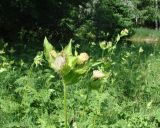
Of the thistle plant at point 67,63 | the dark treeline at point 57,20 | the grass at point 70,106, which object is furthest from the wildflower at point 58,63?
the dark treeline at point 57,20

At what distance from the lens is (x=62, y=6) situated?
12.6 metres

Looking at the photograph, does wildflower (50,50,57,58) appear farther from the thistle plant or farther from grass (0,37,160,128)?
grass (0,37,160,128)

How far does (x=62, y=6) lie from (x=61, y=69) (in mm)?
11514

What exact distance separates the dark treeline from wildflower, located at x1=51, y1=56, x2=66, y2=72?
1013 cm

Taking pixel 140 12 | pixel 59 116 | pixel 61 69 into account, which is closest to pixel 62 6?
pixel 59 116

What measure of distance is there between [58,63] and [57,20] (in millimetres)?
11980

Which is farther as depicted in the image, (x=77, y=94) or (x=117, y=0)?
(x=117, y=0)

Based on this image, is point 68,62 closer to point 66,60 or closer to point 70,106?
point 66,60

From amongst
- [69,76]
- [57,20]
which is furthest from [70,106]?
[57,20]

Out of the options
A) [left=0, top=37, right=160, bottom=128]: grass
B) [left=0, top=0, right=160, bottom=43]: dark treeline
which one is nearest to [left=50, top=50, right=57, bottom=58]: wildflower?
[left=0, top=37, right=160, bottom=128]: grass

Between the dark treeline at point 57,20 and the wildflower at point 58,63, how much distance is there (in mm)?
10131

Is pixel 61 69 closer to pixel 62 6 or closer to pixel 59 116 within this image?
pixel 59 116

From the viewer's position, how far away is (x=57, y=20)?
13.1 meters

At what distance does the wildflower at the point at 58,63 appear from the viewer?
119 centimetres
